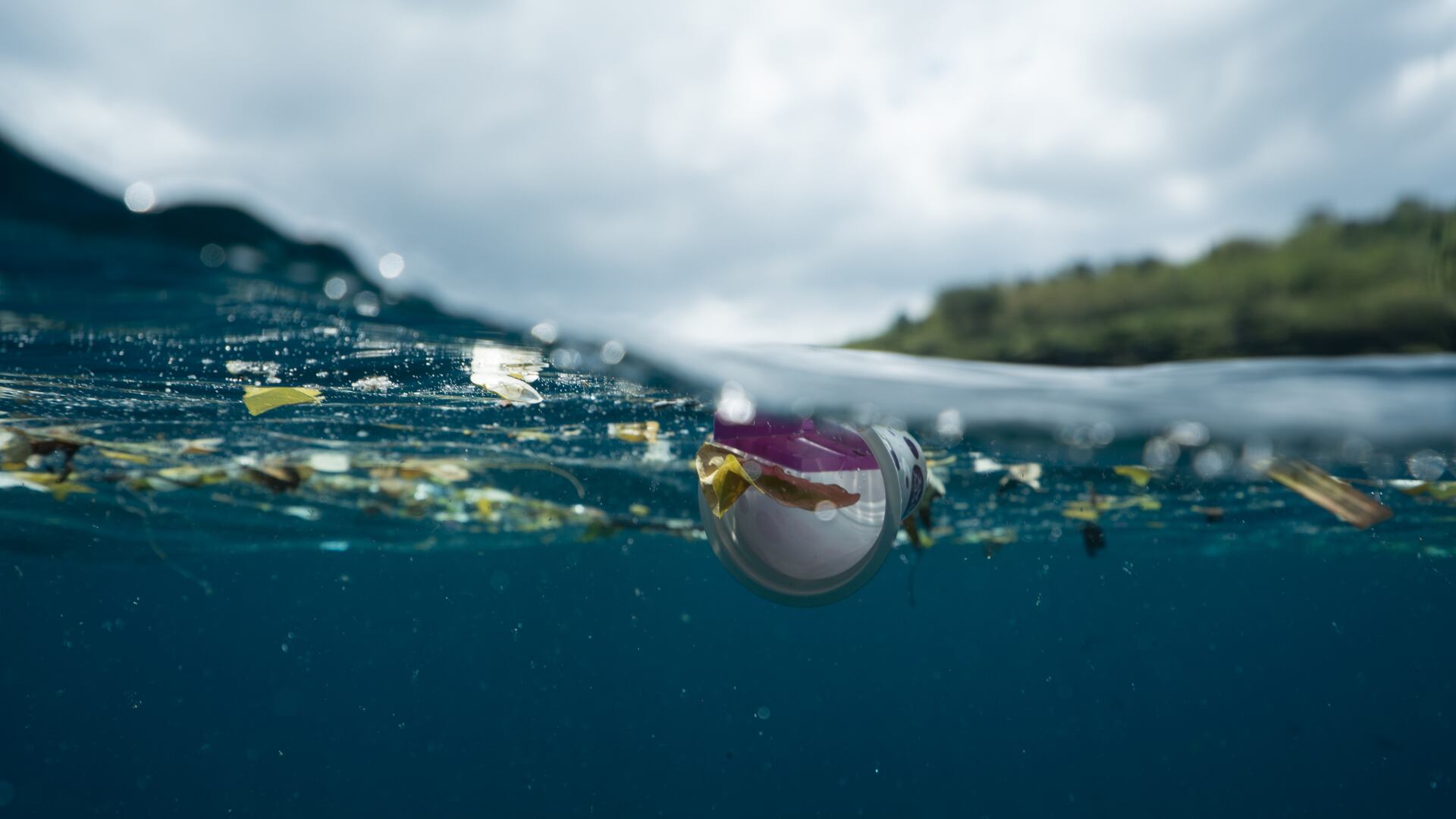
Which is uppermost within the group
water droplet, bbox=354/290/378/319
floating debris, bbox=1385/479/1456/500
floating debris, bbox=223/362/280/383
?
water droplet, bbox=354/290/378/319

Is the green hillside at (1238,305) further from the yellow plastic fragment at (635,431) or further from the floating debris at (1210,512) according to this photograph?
the floating debris at (1210,512)

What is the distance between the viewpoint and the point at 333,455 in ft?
38.9

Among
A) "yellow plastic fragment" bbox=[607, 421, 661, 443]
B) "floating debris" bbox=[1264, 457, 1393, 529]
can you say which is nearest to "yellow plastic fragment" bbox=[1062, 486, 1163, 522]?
"floating debris" bbox=[1264, 457, 1393, 529]

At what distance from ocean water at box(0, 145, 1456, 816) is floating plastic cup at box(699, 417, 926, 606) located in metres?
1.54

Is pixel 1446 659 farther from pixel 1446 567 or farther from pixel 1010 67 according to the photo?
pixel 1010 67

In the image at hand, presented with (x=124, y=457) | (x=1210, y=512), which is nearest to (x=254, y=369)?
(x=124, y=457)

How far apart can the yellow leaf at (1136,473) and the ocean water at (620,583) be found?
0.69 ft

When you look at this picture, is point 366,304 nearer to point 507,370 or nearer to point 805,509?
point 507,370

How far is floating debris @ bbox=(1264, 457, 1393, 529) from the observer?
30.5 ft

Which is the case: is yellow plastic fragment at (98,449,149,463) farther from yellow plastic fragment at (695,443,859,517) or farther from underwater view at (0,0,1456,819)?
yellow plastic fragment at (695,443,859,517)

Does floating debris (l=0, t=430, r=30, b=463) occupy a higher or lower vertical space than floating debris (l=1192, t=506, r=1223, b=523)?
higher

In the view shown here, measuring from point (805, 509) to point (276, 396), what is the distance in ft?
21.4

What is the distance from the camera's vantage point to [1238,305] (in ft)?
14.5

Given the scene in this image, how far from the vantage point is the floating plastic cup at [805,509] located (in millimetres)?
4027
